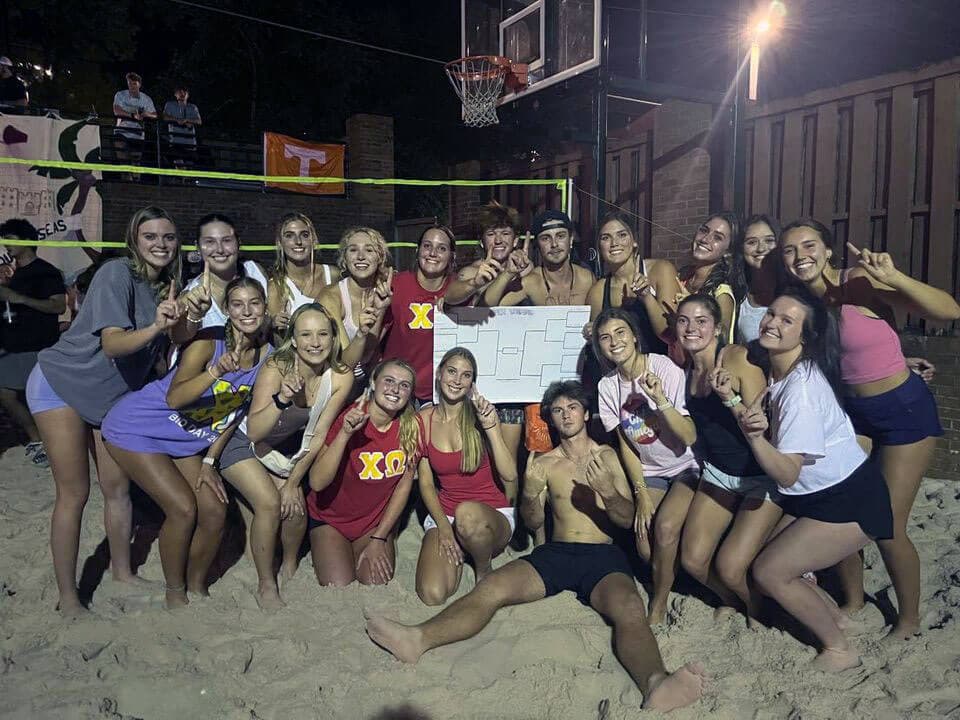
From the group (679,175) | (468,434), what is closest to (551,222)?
(468,434)

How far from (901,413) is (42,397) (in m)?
3.75

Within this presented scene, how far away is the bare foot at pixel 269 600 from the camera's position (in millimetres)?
3383

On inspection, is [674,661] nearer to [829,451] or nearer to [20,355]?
[829,451]

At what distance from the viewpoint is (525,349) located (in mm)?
4207

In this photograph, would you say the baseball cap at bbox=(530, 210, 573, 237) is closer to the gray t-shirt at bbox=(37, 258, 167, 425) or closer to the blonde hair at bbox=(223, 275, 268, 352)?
the blonde hair at bbox=(223, 275, 268, 352)

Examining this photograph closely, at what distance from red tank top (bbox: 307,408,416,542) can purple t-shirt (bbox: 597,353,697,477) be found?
1141 millimetres

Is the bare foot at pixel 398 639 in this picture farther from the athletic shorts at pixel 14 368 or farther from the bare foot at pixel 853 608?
the athletic shorts at pixel 14 368

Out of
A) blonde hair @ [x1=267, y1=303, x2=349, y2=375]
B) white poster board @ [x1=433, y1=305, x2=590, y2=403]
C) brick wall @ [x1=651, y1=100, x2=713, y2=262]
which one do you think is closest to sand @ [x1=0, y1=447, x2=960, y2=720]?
blonde hair @ [x1=267, y1=303, x2=349, y2=375]

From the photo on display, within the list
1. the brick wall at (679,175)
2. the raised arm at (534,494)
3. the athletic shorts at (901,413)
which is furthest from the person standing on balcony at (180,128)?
the athletic shorts at (901,413)

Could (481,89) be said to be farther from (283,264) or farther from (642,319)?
(642,319)

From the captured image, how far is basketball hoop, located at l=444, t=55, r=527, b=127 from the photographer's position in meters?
8.33

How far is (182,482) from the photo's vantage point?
10.7 feet

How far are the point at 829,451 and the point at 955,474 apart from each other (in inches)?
125

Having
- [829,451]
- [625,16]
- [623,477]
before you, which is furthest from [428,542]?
[625,16]
